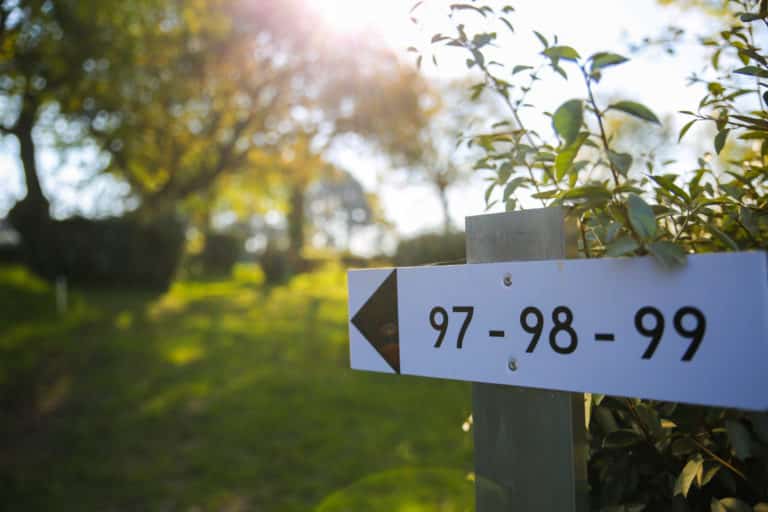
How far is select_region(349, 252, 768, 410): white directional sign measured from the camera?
81cm

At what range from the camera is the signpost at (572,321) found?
0.82 m

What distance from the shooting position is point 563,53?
0.96 m

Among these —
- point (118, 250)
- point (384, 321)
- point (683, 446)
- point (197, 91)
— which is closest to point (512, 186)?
point (384, 321)

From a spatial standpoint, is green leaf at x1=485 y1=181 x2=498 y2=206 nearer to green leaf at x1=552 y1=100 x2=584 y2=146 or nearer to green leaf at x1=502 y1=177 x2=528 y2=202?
green leaf at x1=502 y1=177 x2=528 y2=202

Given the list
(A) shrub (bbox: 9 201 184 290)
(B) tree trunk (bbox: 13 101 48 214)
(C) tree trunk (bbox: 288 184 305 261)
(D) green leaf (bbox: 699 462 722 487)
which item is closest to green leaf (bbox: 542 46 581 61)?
(D) green leaf (bbox: 699 462 722 487)

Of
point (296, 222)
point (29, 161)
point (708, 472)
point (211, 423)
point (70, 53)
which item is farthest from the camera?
point (296, 222)

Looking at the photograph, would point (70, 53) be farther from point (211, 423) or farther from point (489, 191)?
point (489, 191)

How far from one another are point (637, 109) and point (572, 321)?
37 centimetres

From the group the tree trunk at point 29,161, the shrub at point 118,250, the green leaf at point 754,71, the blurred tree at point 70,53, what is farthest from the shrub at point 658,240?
the shrub at point 118,250

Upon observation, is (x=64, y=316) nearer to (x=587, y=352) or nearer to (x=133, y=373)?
(x=133, y=373)

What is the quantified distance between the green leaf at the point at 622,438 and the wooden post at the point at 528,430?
20 centimetres

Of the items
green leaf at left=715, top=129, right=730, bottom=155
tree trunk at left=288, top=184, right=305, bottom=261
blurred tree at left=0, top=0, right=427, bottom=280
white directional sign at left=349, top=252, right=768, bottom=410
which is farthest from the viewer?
tree trunk at left=288, top=184, right=305, bottom=261

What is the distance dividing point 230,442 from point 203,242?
17.3 meters

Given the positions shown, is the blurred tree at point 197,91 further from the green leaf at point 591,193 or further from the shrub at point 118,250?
the green leaf at point 591,193
